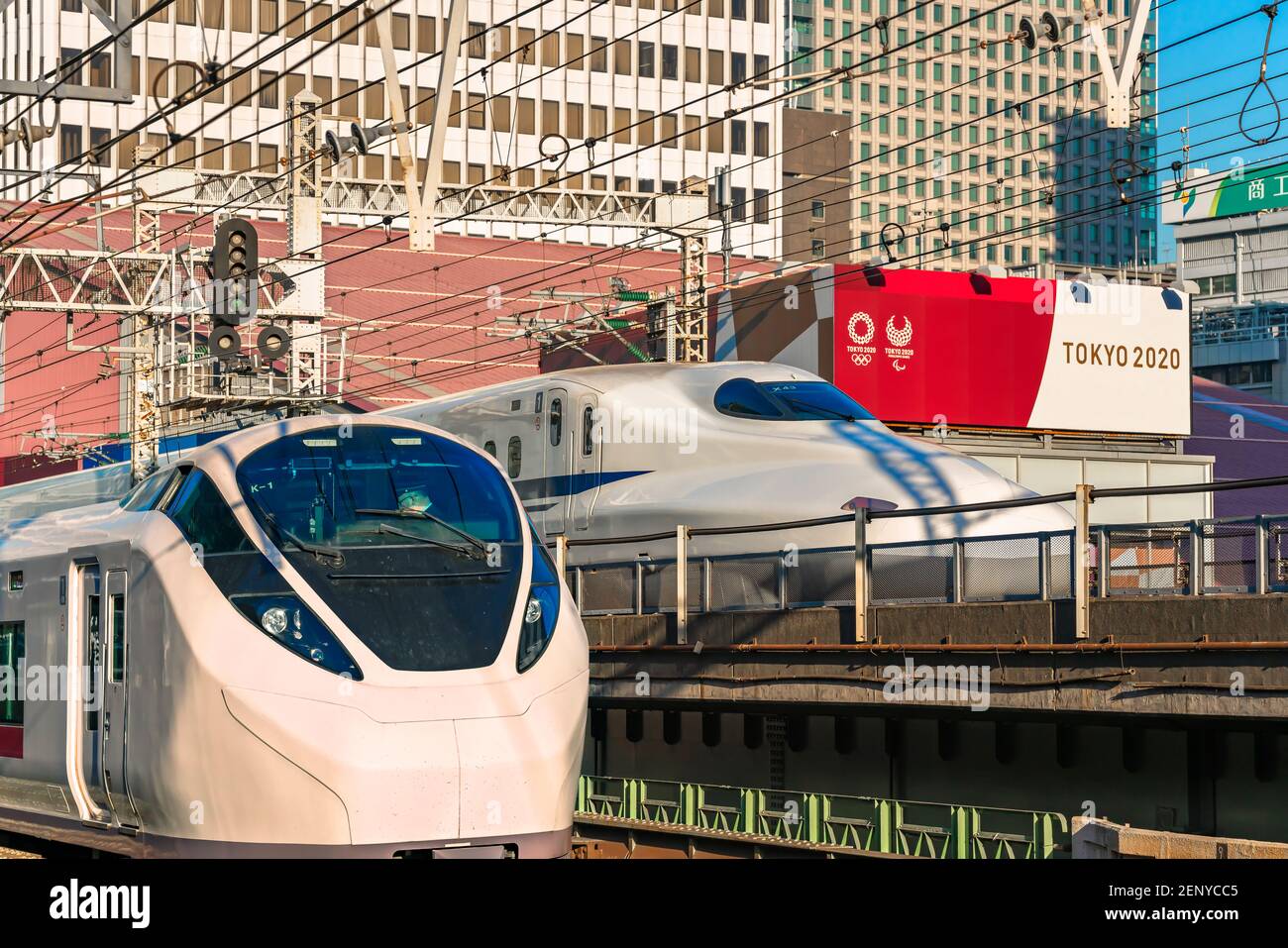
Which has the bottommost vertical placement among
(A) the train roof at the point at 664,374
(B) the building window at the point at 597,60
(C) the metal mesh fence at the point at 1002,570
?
(C) the metal mesh fence at the point at 1002,570

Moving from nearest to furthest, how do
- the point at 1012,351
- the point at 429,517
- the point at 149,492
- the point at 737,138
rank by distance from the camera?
1. the point at 429,517
2. the point at 149,492
3. the point at 1012,351
4. the point at 737,138

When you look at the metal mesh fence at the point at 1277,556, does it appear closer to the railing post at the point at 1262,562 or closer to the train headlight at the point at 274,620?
the railing post at the point at 1262,562

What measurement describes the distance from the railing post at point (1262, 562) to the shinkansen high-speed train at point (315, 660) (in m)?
4.56

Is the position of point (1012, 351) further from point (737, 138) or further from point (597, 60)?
point (737, 138)

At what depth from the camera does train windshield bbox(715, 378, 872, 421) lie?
21266 millimetres

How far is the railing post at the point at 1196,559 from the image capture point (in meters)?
12.8

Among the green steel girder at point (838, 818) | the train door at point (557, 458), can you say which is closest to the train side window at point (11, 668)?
the green steel girder at point (838, 818)

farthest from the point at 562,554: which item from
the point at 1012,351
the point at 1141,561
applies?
the point at 1012,351

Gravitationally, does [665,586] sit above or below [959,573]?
below

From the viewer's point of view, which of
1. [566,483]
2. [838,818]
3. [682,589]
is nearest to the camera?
[838,818]

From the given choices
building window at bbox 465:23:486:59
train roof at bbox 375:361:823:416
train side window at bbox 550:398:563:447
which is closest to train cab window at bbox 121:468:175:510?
train roof at bbox 375:361:823:416

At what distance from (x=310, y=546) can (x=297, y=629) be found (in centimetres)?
70

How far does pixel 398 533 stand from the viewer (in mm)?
11734
